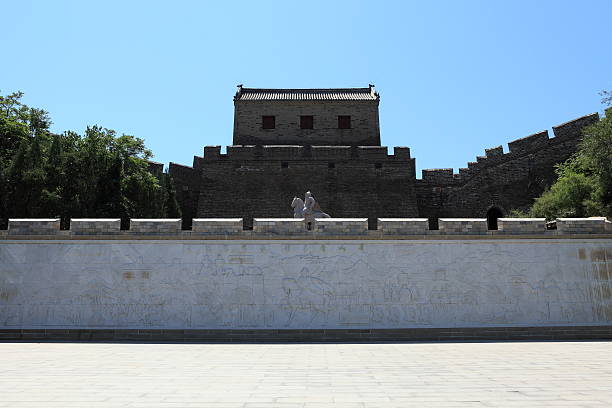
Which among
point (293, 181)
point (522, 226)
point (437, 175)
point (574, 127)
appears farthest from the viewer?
point (437, 175)

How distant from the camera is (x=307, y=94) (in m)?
31.6

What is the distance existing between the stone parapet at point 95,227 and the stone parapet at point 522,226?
9.93 metres

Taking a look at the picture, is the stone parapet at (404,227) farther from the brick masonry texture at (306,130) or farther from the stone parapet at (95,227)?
the brick masonry texture at (306,130)

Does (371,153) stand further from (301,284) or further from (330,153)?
(301,284)

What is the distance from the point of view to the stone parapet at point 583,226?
12.0 metres

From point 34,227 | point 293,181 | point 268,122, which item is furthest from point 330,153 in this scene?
point 34,227

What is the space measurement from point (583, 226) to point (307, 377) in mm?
9428

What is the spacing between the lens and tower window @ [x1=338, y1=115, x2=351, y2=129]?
99.7ft

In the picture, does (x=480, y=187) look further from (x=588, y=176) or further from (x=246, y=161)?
(x=246, y=161)

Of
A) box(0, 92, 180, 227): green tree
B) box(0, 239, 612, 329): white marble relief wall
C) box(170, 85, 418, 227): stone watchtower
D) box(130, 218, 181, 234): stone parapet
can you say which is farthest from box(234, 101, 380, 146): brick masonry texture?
box(0, 239, 612, 329): white marble relief wall

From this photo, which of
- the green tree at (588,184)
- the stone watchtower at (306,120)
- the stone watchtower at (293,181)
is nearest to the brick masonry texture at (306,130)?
the stone watchtower at (306,120)

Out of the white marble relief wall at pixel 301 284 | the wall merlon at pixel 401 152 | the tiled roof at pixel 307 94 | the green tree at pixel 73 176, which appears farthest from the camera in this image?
the tiled roof at pixel 307 94

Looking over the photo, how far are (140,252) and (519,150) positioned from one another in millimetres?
20681

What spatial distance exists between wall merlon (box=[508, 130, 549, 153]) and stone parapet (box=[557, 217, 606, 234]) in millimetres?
13336
